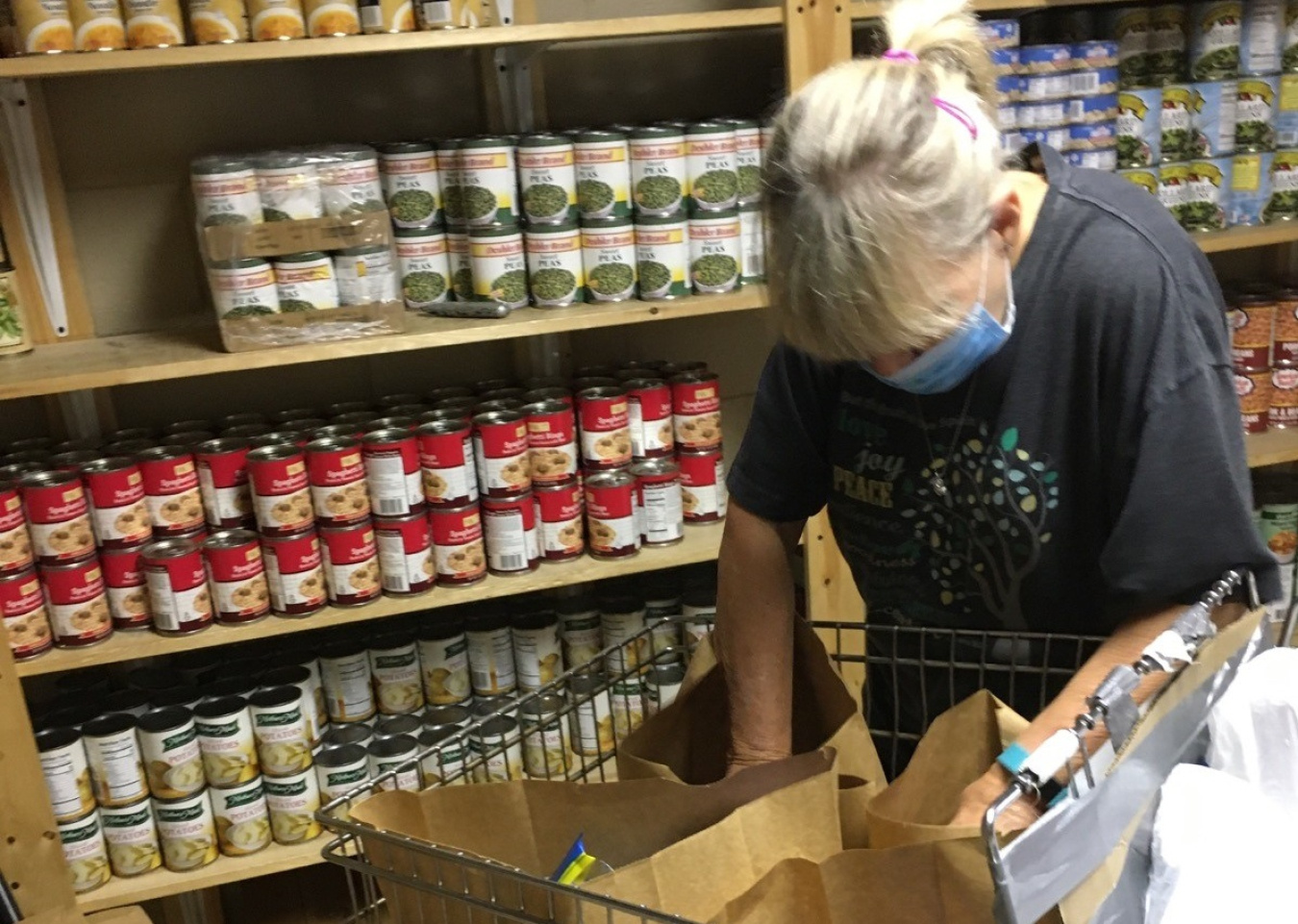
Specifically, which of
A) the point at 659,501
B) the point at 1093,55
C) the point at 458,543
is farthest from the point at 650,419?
the point at 1093,55

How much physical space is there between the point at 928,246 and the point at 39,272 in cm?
156

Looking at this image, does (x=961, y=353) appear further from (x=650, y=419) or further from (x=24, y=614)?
(x=24, y=614)

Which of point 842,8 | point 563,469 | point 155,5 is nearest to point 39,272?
point 155,5

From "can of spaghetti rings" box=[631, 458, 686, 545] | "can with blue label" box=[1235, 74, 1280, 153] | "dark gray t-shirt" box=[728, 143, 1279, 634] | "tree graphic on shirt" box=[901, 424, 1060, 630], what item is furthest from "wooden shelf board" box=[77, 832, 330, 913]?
"can with blue label" box=[1235, 74, 1280, 153]

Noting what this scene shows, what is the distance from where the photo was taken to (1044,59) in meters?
1.92

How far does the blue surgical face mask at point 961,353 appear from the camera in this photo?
2.91ft

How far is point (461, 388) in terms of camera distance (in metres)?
2.00

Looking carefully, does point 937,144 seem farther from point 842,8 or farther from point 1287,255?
point 1287,255

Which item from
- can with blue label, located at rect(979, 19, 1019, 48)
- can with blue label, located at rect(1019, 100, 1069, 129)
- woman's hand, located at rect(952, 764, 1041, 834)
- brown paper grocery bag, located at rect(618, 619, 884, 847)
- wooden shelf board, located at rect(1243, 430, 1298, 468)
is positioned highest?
can with blue label, located at rect(979, 19, 1019, 48)

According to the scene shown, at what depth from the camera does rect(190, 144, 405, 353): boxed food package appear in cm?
163

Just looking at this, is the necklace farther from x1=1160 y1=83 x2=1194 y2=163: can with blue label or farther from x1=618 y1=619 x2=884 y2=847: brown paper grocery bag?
x1=1160 y1=83 x2=1194 y2=163: can with blue label

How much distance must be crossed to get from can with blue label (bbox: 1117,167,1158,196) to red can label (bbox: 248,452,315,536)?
1.45 m

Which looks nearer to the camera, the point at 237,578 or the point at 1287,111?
the point at 237,578

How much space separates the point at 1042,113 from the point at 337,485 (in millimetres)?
1283
